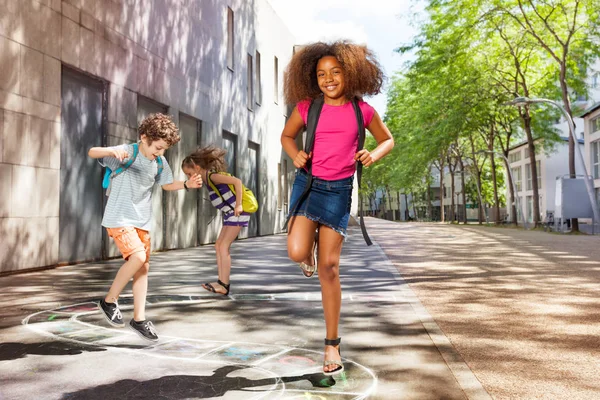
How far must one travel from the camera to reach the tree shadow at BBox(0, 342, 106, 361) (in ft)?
13.8

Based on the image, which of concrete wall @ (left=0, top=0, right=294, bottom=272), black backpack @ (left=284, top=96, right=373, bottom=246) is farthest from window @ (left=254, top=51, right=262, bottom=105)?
black backpack @ (left=284, top=96, right=373, bottom=246)

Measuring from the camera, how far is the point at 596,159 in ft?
132

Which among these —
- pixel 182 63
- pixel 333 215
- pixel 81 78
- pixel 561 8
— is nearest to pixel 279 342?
pixel 333 215

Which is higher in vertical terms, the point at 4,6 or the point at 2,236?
the point at 4,6

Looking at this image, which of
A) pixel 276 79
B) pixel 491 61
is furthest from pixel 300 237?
pixel 491 61

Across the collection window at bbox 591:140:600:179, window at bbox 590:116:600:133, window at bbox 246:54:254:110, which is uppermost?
window at bbox 590:116:600:133

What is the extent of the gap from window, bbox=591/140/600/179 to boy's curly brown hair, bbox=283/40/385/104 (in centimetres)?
3932

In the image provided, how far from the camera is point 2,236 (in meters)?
9.23

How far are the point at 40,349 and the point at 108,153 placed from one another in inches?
54.8

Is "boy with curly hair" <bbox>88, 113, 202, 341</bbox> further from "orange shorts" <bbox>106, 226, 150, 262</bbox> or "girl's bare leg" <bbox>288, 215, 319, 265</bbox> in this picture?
"girl's bare leg" <bbox>288, 215, 319, 265</bbox>

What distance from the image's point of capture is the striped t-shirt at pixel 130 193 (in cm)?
464

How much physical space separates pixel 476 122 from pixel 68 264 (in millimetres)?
27021

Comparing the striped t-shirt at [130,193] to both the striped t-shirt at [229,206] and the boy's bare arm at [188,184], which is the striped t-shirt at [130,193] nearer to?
the boy's bare arm at [188,184]

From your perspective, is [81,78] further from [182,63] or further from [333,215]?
[333,215]
